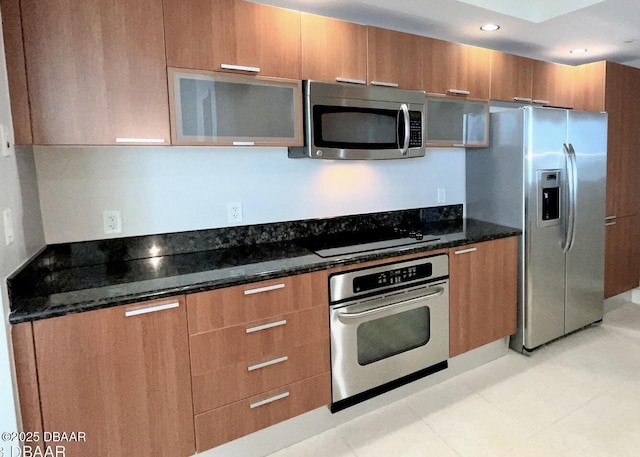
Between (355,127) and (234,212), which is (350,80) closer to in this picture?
(355,127)

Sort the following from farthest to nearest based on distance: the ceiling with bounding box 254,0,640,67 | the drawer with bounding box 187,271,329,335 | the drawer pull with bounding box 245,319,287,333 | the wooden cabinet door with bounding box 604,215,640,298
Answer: the wooden cabinet door with bounding box 604,215,640,298, the ceiling with bounding box 254,0,640,67, the drawer pull with bounding box 245,319,287,333, the drawer with bounding box 187,271,329,335

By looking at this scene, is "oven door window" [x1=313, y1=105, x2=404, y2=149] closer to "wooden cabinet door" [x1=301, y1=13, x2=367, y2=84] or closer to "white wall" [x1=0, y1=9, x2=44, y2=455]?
"wooden cabinet door" [x1=301, y1=13, x2=367, y2=84]

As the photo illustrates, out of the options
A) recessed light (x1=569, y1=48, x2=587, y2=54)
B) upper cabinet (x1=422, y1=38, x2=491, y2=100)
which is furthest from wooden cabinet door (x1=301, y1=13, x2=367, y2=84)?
recessed light (x1=569, y1=48, x2=587, y2=54)

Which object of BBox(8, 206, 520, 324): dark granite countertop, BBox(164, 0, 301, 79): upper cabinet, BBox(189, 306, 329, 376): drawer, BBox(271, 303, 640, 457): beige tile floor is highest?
BBox(164, 0, 301, 79): upper cabinet

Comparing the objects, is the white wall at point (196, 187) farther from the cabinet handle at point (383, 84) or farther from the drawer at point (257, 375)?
the drawer at point (257, 375)

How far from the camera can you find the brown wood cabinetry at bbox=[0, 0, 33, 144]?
4.66 feet

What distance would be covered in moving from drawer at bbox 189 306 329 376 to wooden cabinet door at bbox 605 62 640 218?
286 cm

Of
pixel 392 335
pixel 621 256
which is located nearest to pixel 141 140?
pixel 392 335

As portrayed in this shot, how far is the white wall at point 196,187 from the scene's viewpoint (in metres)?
1.85

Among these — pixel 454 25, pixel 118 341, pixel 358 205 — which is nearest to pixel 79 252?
pixel 118 341

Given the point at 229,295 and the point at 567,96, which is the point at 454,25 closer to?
the point at 567,96

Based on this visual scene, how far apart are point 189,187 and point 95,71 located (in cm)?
72

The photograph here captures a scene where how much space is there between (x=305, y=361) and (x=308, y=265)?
48cm

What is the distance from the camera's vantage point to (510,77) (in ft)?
9.03
